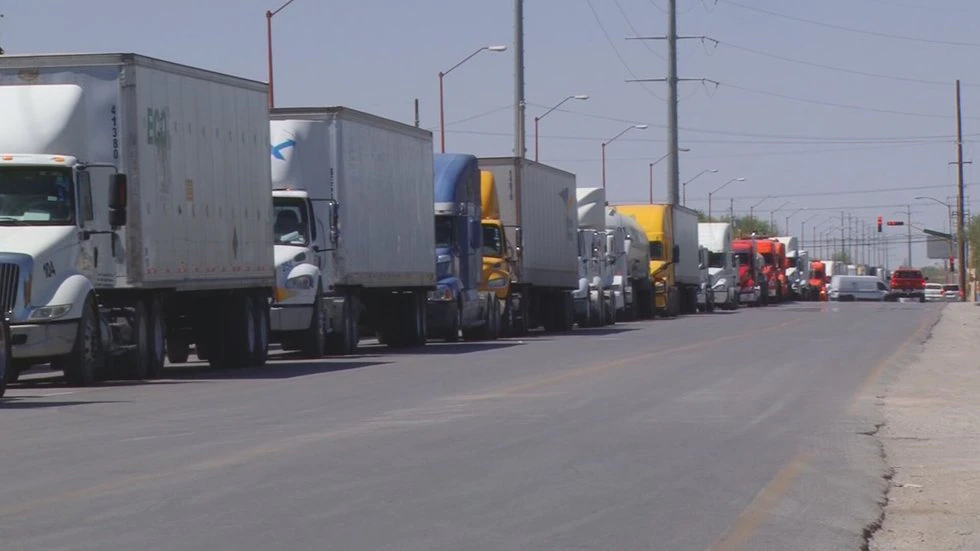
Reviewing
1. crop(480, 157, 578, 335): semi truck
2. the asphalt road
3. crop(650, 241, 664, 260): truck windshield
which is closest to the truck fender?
the asphalt road

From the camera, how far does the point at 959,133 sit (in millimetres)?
102875

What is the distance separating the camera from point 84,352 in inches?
902

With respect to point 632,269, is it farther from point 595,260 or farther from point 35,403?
point 35,403

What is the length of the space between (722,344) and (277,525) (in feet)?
83.5

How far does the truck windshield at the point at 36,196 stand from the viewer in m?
22.7

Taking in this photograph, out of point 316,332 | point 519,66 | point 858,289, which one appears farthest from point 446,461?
point 858,289

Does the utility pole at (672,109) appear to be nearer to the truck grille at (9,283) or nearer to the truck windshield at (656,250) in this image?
the truck windshield at (656,250)

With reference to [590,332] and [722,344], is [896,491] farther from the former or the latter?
[590,332]

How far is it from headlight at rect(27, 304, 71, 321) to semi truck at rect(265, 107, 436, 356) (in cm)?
797

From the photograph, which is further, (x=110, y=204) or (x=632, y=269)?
(x=632, y=269)

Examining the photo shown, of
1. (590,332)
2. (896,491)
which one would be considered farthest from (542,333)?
(896,491)

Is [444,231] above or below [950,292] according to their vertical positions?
above

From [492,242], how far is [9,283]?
20400mm

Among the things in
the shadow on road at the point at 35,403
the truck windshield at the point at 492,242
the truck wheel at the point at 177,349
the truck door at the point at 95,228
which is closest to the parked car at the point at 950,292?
the truck windshield at the point at 492,242
